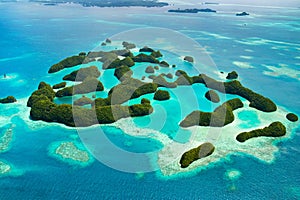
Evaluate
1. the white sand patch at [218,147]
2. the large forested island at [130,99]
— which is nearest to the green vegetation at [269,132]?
the large forested island at [130,99]

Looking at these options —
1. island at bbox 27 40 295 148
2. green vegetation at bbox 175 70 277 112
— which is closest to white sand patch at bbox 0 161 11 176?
island at bbox 27 40 295 148

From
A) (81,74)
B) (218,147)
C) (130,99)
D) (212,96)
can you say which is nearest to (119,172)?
(218,147)

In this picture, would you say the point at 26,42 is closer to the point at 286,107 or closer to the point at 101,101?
the point at 101,101

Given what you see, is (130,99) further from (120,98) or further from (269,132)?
(269,132)

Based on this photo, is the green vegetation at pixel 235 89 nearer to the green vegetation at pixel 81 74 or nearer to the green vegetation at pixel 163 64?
the green vegetation at pixel 163 64

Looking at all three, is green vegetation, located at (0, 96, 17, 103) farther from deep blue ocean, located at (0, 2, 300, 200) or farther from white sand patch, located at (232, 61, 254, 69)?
white sand patch, located at (232, 61, 254, 69)

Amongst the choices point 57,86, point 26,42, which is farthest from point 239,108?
point 26,42
